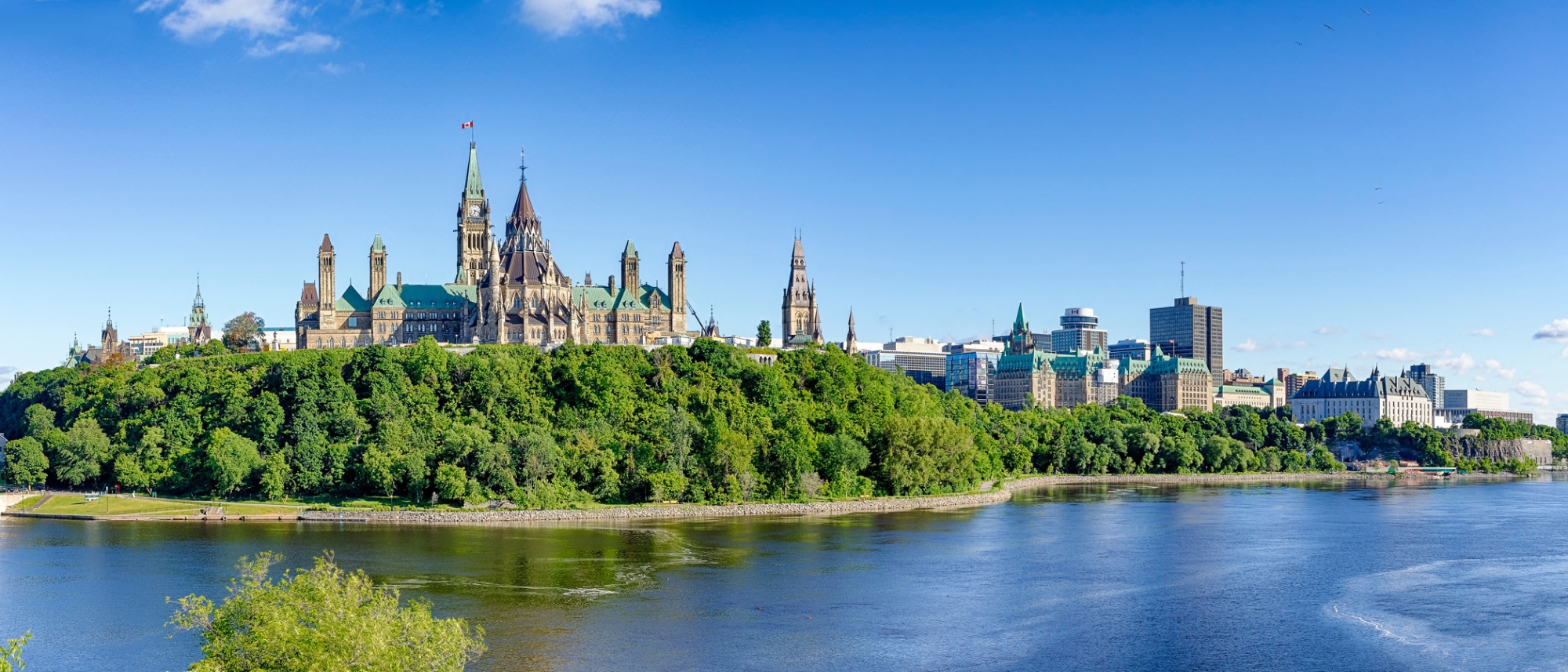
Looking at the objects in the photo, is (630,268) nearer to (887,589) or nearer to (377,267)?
(377,267)

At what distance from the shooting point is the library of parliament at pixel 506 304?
454ft

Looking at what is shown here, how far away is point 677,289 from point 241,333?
158ft

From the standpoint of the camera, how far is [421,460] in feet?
313

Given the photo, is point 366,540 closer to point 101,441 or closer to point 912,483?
point 101,441

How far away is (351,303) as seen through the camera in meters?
146

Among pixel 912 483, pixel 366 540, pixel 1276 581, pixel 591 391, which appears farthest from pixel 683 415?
pixel 1276 581

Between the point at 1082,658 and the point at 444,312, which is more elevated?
the point at 444,312

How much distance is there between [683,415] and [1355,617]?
59885mm

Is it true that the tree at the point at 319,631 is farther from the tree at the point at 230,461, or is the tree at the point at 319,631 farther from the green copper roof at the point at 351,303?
the green copper roof at the point at 351,303

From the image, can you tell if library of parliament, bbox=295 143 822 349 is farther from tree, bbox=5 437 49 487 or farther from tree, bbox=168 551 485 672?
tree, bbox=168 551 485 672

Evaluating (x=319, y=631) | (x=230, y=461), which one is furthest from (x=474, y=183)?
(x=319, y=631)

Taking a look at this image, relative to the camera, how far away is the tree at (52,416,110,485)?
104 m

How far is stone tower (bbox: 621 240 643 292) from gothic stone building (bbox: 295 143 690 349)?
0.09 meters

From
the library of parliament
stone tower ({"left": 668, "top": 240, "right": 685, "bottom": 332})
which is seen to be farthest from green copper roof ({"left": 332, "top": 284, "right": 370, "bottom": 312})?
stone tower ({"left": 668, "top": 240, "right": 685, "bottom": 332})
